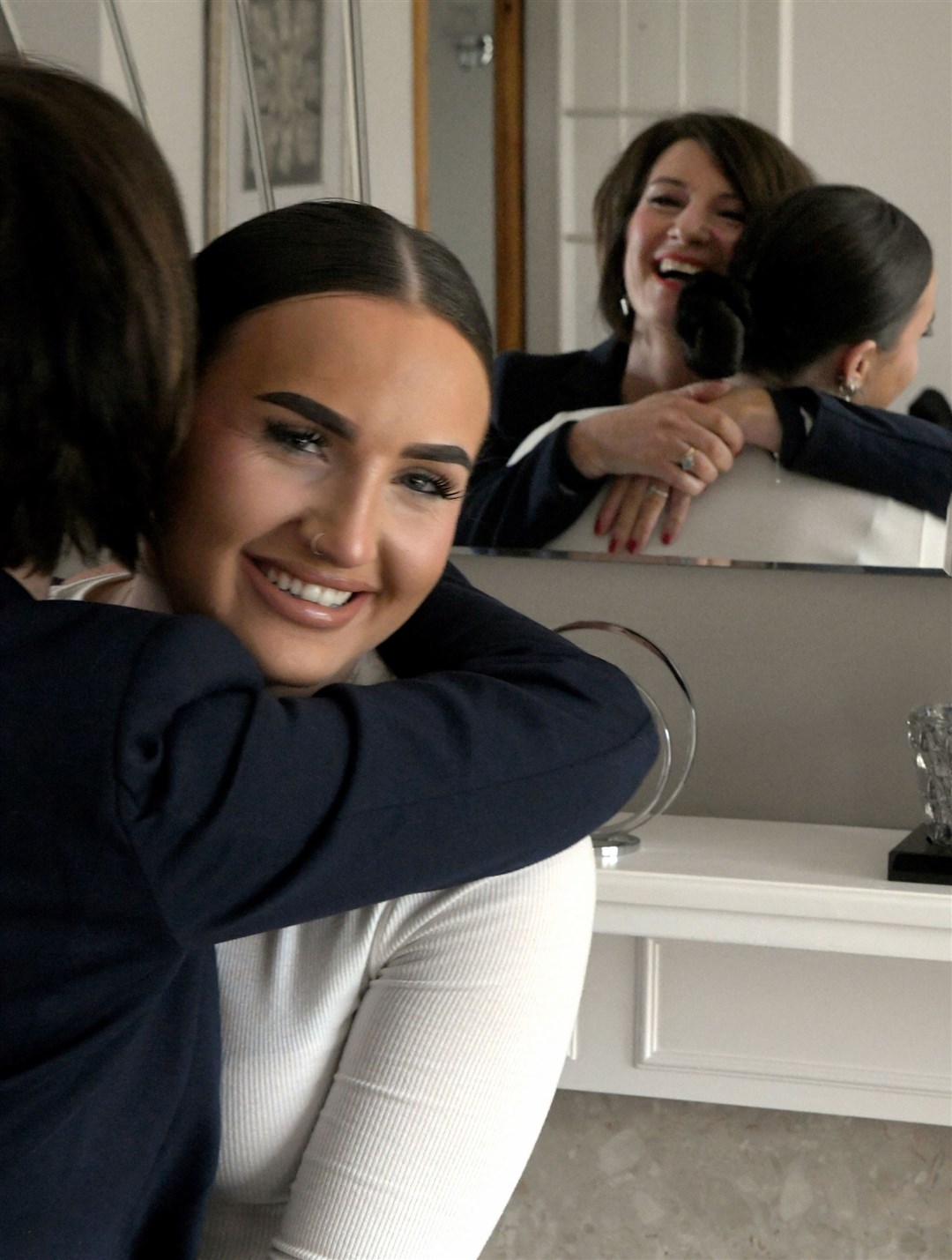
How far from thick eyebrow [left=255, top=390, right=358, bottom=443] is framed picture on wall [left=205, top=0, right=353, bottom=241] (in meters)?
1.03

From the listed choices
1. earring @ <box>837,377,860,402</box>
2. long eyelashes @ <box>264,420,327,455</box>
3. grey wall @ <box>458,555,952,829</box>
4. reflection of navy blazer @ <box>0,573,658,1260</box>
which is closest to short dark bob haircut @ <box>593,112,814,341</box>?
earring @ <box>837,377,860,402</box>

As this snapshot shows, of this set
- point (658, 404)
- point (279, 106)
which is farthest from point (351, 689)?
point (279, 106)

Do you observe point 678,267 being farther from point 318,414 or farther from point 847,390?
point 318,414

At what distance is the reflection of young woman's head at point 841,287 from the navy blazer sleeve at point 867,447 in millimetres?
26

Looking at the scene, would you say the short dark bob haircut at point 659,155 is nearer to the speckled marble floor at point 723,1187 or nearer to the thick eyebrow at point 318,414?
the thick eyebrow at point 318,414

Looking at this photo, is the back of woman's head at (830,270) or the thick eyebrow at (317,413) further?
the back of woman's head at (830,270)

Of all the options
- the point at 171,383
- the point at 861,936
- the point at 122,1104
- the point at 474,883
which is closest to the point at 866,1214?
the point at 861,936

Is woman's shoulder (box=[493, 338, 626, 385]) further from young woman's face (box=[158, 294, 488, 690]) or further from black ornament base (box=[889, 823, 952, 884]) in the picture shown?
young woman's face (box=[158, 294, 488, 690])

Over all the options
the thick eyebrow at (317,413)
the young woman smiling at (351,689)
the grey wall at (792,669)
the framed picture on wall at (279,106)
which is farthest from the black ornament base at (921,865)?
the framed picture on wall at (279,106)

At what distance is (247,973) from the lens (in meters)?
0.91

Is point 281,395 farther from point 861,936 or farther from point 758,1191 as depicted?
point 758,1191

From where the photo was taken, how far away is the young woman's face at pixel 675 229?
165 centimetres

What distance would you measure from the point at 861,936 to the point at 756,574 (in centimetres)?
49

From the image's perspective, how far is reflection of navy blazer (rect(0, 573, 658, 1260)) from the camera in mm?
667
